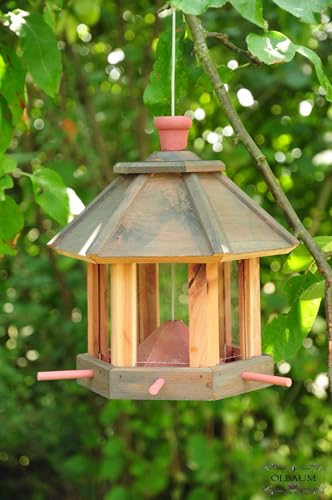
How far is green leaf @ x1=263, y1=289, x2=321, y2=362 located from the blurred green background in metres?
1.63

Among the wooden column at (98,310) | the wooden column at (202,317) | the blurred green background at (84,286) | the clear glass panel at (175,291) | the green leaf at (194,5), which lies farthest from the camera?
the blurred green background at (84,286)

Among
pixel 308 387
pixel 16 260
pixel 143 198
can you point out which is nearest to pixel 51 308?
pixel 16 260

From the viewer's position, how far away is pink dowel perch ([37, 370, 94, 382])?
1525 millimetres

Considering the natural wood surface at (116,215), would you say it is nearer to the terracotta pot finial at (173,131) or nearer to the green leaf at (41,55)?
the terracotta pot finial at (173,131)

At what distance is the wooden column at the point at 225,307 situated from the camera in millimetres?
1665

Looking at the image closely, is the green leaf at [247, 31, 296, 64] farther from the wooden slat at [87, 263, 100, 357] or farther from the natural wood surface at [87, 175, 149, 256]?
the wooden slat at [87, 263, 100, 357]

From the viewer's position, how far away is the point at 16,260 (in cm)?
401

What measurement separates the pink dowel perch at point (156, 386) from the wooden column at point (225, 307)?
268mm

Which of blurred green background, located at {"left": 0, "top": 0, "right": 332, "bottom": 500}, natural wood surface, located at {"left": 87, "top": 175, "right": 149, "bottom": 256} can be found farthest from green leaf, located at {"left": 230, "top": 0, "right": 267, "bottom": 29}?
blurred green background, located at {"left": 0, "top": 0, "right": 332, "bottom": 500}

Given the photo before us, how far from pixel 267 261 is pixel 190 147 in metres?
0.54

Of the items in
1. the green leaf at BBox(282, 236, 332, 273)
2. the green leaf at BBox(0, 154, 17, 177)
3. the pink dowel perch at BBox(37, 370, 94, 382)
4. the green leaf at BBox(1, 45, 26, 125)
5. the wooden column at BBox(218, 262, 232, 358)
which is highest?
the green leaf at BBox(1, 45, 26, 125)

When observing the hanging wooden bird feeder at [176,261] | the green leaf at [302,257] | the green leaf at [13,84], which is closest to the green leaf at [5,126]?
the green leaf at [13,84]

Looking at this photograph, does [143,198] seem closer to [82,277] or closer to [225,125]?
[225,125]

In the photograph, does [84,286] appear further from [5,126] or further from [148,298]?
[148,298]
